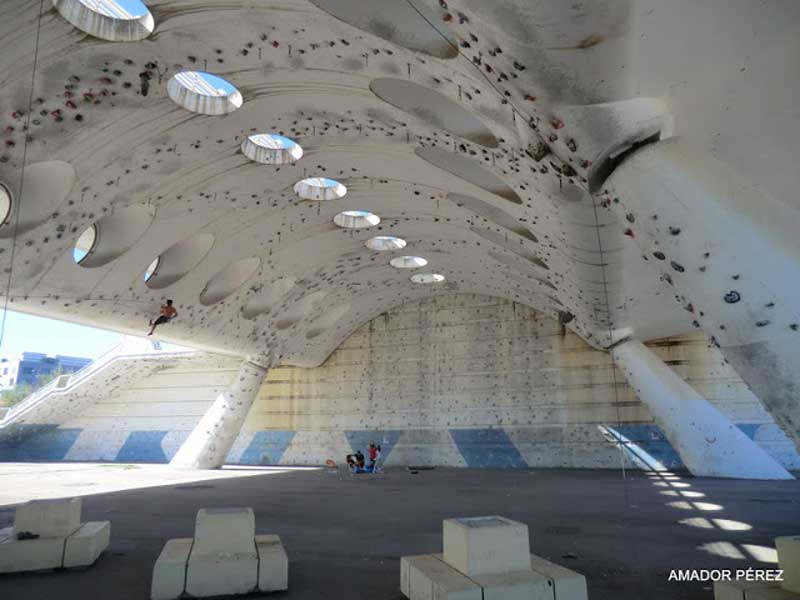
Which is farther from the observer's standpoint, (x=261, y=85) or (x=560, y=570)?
(x=261, y=85)

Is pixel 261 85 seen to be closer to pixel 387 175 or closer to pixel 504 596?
pixel 387 175

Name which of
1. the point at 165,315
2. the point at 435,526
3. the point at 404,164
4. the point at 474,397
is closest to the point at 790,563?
the point at 435,526

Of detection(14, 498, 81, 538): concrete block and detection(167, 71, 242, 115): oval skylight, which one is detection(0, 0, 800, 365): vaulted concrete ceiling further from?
detection(14, 498, 81, 538): concrete block

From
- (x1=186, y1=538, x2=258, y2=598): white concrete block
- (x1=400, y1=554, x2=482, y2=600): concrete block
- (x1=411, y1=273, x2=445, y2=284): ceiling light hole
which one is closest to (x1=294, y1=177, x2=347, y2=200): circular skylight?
(x1=411, y1=273, x2=445, y2=284): ceiling light hole

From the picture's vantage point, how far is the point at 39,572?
5.78m

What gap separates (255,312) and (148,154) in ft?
33.0

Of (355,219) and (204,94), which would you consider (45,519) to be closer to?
(204,94)

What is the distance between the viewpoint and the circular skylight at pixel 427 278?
2428cm

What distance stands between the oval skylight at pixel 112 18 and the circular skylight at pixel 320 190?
6860 millimetres

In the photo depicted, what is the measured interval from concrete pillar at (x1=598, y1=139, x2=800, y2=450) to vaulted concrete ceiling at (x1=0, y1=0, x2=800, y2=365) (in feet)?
1.22

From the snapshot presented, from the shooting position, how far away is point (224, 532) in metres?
5.26

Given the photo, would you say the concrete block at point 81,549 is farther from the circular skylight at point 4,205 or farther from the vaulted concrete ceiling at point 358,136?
the circular skylight at point 4,205

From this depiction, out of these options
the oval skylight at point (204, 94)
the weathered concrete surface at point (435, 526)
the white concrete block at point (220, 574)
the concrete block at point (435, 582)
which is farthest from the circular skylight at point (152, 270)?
the concrete block at point (435, 582)

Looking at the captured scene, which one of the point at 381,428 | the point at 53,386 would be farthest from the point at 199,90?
the point at 53,386
